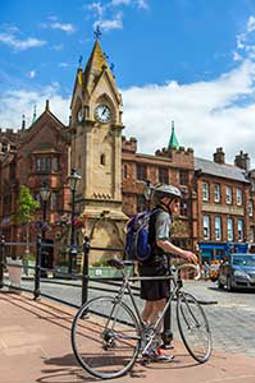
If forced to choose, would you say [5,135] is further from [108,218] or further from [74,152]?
[108,218]

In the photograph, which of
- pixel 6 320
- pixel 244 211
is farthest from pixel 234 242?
pixel 6 320

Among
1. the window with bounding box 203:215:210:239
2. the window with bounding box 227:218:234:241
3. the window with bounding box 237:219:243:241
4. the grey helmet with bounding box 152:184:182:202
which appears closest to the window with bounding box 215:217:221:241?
the window with bounding box 203:215:210:239

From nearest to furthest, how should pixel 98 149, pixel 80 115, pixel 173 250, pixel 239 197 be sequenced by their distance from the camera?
pixel 173 250 → pixel 98 149 → pixel 80 115 → pixel 239 197

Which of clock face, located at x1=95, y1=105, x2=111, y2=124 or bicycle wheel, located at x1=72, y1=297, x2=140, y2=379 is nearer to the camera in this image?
bicycle wheel, located at x1=72, y1=297, x2=140, y2=379

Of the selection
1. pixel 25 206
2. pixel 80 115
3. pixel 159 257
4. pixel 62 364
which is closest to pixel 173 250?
pixel 159 257

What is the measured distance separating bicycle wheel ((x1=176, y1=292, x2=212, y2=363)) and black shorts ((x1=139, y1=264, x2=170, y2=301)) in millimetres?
231

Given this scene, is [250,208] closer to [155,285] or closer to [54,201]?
[54,201]

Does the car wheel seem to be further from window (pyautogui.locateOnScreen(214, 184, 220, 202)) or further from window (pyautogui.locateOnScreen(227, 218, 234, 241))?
window (pyautogui.locateOnScreen(227, 218, 234, 241))

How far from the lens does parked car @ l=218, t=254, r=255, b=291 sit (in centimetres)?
1995

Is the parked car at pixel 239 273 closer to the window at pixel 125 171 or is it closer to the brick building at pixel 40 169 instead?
the brick building at pixel 40 169

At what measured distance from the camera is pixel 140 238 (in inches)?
219

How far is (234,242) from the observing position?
57.8 meters

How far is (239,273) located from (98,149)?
17.8 metres

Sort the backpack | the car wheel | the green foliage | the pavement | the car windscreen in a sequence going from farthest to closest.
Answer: the green foliage < the car windscreen < the car wheel < the backpack < the pavement
